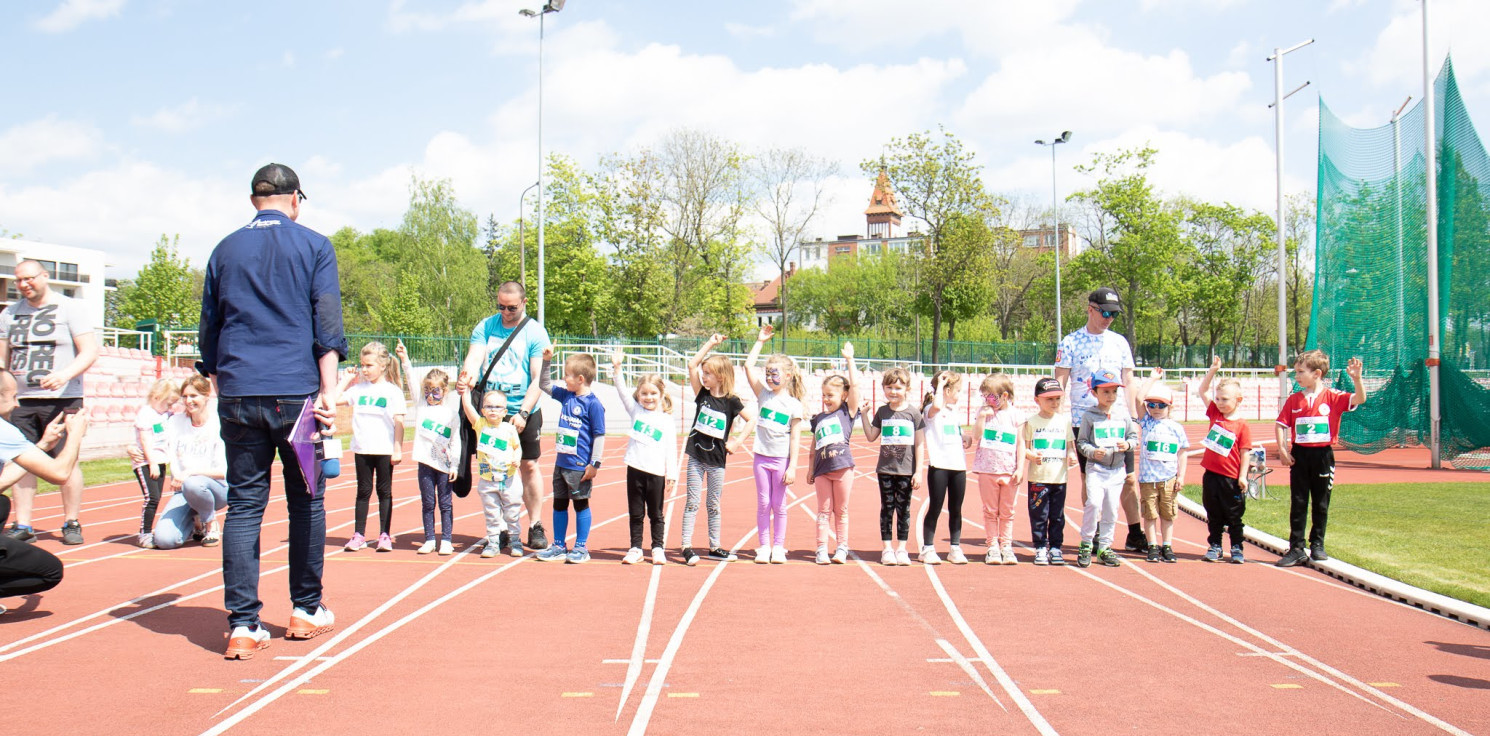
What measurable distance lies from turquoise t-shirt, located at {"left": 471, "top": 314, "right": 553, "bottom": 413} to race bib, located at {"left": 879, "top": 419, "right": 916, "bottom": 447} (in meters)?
2.58

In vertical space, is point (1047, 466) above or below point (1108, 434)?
below

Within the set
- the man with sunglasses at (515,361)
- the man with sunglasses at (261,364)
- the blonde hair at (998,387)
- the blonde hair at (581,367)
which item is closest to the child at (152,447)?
the man with sunglasses at (515,361)

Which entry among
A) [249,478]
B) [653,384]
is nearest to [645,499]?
[653,384]

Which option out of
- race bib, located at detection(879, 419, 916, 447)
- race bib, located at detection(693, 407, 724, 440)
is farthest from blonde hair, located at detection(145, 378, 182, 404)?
race bib, located at detection(879, 419, 916, 447)

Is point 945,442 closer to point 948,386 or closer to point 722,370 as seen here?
point 948,386

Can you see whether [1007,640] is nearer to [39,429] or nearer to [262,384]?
[262,384]

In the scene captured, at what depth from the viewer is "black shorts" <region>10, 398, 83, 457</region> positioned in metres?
6.62

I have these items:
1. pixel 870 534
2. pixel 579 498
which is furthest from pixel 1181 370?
pixel 579 498

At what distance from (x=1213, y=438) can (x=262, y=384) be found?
655 centimetres

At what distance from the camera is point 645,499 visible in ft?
24.7

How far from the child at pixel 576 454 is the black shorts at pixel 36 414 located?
3.16m

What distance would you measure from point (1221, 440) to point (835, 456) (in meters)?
2.94

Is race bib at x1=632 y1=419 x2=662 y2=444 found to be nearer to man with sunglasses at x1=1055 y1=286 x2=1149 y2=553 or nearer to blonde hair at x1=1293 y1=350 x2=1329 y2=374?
man with sunglasses at x1=1055 y1=286 x2=1149 y2=553

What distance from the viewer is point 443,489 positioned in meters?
7.73
